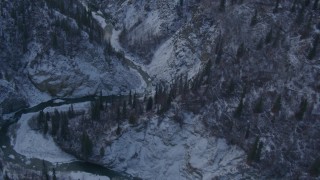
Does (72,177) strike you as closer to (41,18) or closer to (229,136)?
(229,136)

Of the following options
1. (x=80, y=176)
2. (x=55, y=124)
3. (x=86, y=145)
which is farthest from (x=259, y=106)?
(x=55, y=124)

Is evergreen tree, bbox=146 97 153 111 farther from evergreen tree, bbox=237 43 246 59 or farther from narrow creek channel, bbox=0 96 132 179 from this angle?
evergreen tree, bbox=237 43 246 59

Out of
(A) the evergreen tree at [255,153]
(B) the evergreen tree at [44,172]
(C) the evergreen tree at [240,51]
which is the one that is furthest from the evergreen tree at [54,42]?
(A) the evergreen tree at [255,153]

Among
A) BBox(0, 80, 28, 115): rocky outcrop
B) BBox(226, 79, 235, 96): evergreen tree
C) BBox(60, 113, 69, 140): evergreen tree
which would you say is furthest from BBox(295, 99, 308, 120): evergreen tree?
BBox(0, 80, 28, 115): rocky outcrop

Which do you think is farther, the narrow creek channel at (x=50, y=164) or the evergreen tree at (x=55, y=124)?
the evergreen tree at (x=55, y=124)

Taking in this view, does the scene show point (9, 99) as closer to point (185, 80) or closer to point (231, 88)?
point (185, 80)

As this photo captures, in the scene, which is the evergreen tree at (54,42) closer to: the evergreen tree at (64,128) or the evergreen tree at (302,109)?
the evergreen tree at (64,128)

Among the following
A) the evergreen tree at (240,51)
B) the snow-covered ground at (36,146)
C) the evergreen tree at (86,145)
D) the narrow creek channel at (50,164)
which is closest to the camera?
the narrow creek channel at (50,164)
